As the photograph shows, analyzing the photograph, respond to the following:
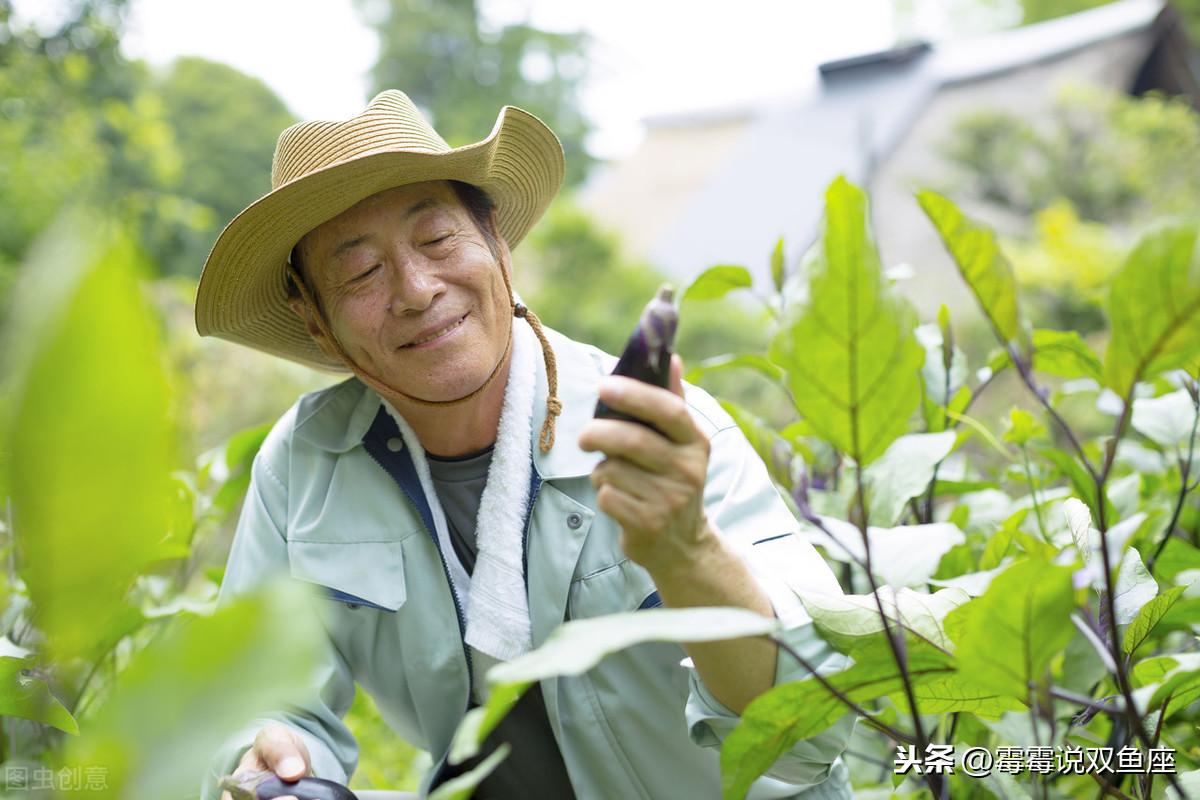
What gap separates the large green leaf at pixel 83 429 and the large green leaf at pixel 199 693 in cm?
4

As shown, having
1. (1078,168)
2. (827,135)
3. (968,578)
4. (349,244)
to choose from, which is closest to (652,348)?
(968,578)

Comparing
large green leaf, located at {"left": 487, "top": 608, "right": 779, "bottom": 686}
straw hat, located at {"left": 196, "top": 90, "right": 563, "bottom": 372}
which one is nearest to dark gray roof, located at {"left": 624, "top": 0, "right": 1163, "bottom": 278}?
straw hat, located at {"left": 196, "top": 90, "right": 563, "bottom": 372}

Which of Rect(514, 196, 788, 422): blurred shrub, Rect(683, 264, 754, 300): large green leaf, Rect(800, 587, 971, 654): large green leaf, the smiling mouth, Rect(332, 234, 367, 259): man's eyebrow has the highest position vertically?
Rect(332, 234, 367, 259): man's eyebrow

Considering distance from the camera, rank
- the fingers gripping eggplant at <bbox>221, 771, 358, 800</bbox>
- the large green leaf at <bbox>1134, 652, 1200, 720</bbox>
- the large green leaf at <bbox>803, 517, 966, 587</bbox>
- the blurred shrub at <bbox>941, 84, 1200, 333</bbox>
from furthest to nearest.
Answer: the blurred shrub at <bbox>941, 84, 1200, 333</bbox> → the fingers gripping eggplant at <bbox>221, 771, 358, 800</bbox> → the large green leaf at <bbox>803, 517, 966, 587</bbox> → the large green leaf at <bbox>1134, 652, 1200, 720</bbox>

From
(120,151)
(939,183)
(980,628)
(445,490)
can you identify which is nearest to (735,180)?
(939,183)

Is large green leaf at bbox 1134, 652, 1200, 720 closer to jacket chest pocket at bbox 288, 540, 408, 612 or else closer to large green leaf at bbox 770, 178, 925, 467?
large green leaf at bbox 770, 178, 925, 467

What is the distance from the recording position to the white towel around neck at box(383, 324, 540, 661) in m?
1.41

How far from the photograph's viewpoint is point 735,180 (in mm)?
13781

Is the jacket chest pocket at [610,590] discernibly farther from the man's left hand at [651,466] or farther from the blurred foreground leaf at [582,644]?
the blurred foreground leaf at [582,644]

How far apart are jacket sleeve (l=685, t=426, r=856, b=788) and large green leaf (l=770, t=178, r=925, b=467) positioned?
10.7 inches

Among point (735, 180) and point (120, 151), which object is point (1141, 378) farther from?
point (735, 180)

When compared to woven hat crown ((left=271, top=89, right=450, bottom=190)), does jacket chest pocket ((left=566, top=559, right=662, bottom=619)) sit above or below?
below

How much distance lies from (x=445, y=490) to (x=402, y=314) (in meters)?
0.32

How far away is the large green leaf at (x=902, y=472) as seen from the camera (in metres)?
0.86
